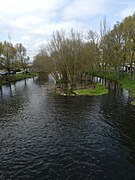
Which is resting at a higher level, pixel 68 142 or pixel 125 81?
pixel 125 81

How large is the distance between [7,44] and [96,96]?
70.7 metres

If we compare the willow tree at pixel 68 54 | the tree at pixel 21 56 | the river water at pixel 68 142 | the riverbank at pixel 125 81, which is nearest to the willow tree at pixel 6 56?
the tree at pixel 21 56

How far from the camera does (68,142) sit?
24.3m

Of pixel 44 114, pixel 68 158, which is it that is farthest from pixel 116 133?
pixel 44 114

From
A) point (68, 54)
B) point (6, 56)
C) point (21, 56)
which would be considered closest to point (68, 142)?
point (68, 54)

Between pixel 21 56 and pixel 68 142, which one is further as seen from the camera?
pixel 21 56

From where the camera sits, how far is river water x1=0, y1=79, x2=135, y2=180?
18391mm

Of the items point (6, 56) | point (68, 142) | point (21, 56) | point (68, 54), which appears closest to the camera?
point (68, 142)

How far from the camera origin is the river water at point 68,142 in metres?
18.4

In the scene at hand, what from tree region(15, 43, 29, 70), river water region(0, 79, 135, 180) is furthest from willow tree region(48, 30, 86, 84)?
tree region(15, 43, 29, 70)

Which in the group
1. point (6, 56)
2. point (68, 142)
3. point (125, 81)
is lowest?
point (68, 142)

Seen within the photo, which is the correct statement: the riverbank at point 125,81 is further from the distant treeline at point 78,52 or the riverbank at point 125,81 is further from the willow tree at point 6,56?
the willow tree at point 6,56

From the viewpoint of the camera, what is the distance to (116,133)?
26.8 metres

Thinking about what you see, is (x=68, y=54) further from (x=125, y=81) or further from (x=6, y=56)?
(x=6, y=56)
